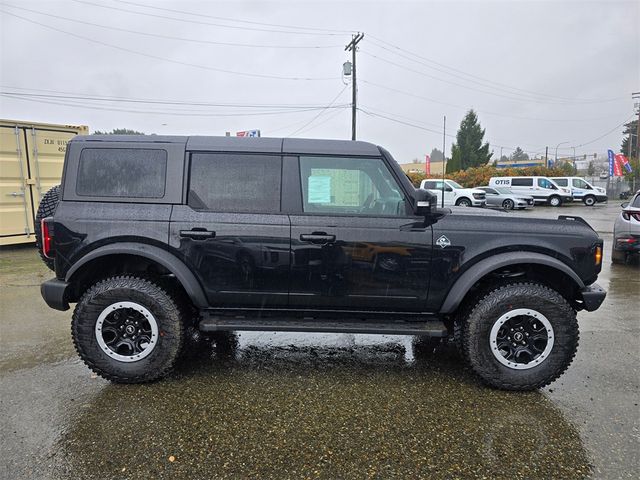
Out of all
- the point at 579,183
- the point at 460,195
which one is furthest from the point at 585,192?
the point at 460,195

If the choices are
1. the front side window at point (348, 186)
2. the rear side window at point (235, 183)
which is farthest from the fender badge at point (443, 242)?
the rear side window at point (235, 183)

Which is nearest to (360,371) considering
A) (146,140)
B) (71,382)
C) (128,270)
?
(128,270)

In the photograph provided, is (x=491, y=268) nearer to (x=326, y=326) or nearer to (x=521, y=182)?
(x=326, y=326)

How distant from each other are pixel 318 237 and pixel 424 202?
2.85 feet

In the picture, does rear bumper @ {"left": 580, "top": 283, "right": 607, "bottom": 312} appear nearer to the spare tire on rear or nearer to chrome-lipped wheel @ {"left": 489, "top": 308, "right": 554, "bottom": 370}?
chrome-lipped wheel @ {"left": 489, "top": 308, "right": 554, "bottom": 370}

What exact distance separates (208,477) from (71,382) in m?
1.82

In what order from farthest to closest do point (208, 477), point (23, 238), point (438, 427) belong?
point (23, 238) < point (438, 427) < point (208, 477)

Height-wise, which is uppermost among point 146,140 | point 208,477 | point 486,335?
point 146,140

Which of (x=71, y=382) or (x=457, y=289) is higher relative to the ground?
(x=457, y=289)

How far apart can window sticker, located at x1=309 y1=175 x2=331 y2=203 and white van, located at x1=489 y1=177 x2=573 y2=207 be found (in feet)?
95.8

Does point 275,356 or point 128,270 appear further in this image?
point 275,356

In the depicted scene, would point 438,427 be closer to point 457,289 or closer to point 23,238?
point 457,289

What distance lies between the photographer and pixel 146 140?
11.7ft

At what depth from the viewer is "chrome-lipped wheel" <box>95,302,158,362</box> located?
3434mm
